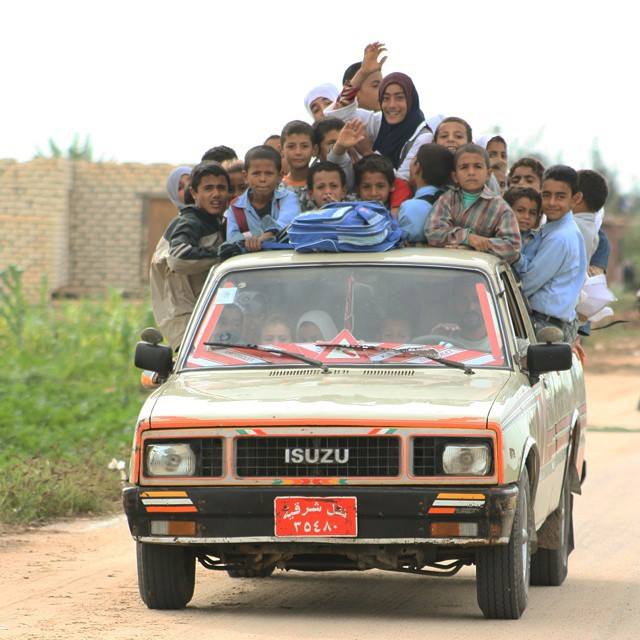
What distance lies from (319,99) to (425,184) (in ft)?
9.23

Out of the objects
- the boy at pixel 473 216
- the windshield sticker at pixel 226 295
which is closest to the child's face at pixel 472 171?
the boy at pixel 473 216

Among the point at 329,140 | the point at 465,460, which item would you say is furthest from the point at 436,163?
the point at 465,460

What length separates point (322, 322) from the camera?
7.83 meters

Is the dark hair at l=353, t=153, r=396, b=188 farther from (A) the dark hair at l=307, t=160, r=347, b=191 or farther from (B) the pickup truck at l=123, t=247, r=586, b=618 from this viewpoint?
(B) the pickup truck at l=123, t=247, r=586, b=618

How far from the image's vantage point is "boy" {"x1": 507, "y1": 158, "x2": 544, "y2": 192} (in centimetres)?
1039

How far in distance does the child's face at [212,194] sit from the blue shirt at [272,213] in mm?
146

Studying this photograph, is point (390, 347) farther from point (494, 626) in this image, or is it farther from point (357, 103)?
point (357, 103)

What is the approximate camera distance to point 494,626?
7012 millimetres

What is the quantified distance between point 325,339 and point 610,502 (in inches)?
209

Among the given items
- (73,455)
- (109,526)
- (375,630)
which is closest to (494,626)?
(375,630)

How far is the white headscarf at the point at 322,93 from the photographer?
11719 mm

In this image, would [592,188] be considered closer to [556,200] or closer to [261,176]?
[556,200]

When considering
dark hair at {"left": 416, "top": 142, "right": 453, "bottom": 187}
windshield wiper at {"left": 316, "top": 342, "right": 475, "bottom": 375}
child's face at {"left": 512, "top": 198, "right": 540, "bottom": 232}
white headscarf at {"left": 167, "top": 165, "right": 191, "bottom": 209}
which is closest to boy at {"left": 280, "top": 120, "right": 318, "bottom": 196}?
dark hair at {"left": 416, "top": 142, "right": 453, "bottom": 187}

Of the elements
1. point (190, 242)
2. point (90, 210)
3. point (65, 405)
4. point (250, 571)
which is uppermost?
point (190, 242)
